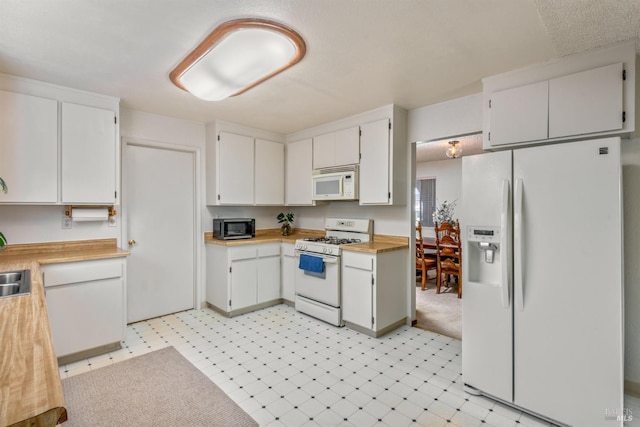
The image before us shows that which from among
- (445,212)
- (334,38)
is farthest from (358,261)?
(445,212)

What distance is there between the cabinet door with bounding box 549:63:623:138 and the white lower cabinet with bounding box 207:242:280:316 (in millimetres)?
3117

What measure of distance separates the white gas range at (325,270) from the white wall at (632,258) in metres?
2.19

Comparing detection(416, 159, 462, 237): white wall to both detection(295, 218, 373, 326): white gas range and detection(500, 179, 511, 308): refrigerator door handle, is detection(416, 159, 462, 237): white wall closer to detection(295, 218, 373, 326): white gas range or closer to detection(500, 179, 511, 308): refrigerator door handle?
detection(295, 218, 373, 326): white gas range

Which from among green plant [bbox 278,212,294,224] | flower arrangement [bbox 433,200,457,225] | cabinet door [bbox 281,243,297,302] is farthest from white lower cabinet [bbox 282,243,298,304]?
flower arrangement [bbox 433,200,457,225]

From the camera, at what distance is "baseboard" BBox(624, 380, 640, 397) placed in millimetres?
2195

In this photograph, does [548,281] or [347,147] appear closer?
[548,281]

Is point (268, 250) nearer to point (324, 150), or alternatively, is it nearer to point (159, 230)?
point (159, 230)

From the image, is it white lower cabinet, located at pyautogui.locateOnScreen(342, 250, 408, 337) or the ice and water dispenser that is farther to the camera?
white lower cabinet, located at pyautogui.locateOnScreen(342, 250, 408, 337)

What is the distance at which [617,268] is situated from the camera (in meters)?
1.70

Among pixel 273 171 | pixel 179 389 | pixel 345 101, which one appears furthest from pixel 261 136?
pixel 179 389

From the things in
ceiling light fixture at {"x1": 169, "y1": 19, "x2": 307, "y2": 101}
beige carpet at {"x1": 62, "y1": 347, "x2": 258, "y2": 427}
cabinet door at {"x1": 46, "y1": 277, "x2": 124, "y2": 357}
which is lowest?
beige carpet at {"x1": 62, "y1": 347, "x2": 258, "y2": 427}

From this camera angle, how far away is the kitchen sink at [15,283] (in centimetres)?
175

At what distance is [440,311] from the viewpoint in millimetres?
3936

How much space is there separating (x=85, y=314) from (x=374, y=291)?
2545 mm
